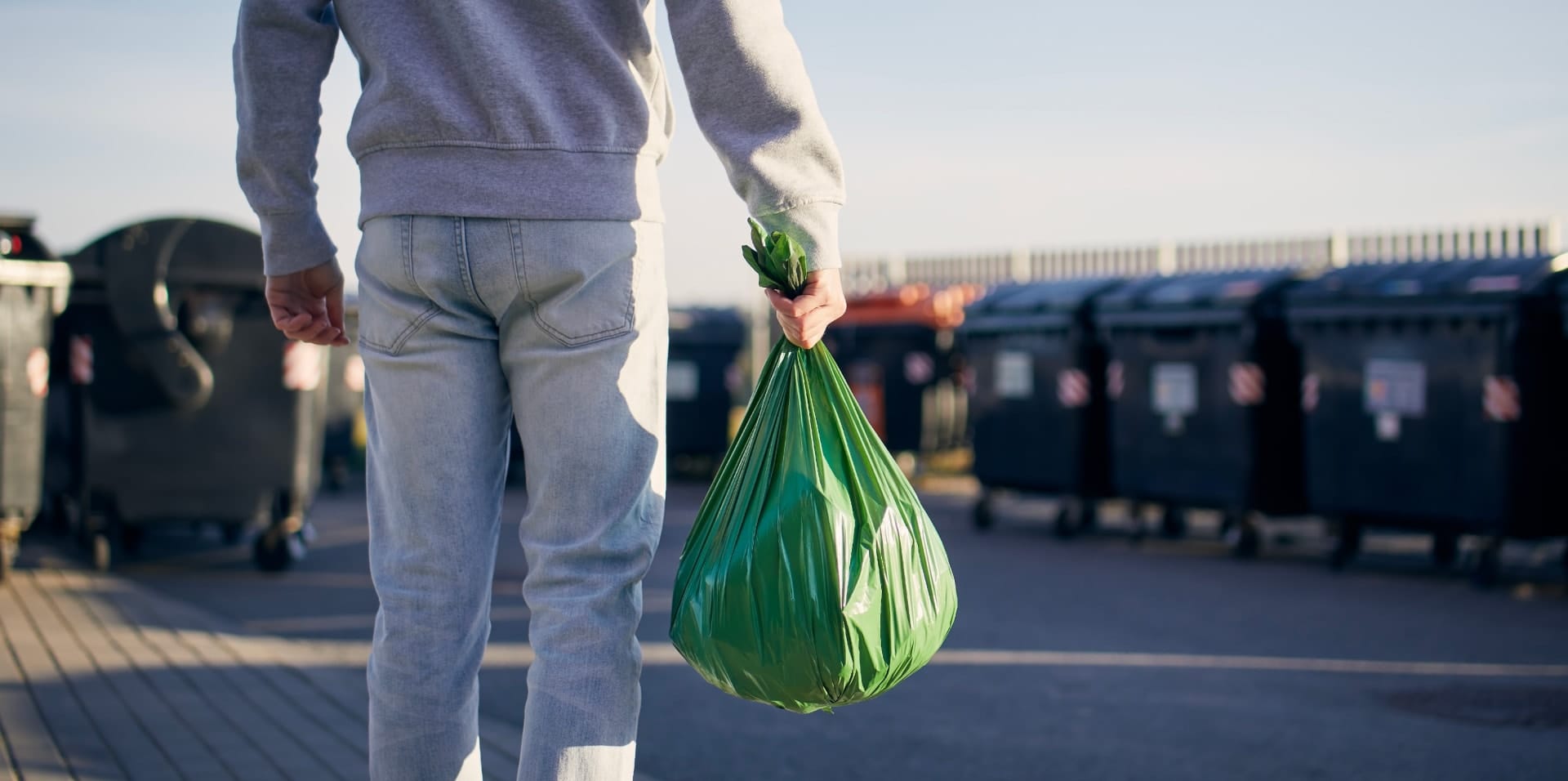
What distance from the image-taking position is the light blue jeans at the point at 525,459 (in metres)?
2.36

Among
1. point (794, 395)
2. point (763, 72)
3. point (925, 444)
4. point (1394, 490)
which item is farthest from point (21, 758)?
point (925, 444)

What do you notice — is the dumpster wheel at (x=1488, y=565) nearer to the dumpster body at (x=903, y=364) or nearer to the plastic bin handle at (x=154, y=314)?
the plastic bin handle at (x=154, y=314)

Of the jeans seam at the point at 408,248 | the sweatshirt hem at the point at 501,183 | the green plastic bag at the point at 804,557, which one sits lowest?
the green plastic bag at the point at 804,557

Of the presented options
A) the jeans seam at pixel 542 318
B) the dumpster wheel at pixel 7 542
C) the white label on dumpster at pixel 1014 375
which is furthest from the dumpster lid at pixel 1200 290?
the jeans seam at pixel 542 318

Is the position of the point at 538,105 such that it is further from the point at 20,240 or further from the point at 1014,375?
the point at 1014,375

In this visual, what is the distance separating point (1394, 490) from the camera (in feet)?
28.7

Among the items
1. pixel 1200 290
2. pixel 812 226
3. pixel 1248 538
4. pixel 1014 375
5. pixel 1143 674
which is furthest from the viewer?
pixel 1014 375

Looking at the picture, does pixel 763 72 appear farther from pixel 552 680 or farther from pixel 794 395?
pixel 552 680

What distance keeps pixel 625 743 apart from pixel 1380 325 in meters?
7.45

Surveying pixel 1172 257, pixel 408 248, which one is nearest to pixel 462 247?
pixel 408 248

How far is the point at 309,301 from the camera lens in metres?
2.70

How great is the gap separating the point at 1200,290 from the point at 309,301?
8.21m

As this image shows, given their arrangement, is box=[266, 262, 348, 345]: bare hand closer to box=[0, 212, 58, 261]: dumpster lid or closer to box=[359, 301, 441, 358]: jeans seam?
box=[359, 301, 441, 358]: jeans seam

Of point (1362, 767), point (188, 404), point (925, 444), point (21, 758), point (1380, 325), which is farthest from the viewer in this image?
point (925, 444)
